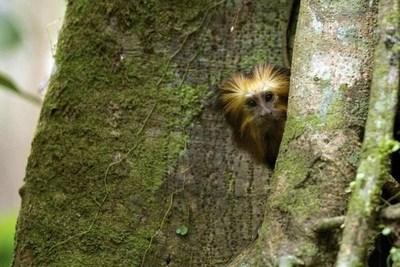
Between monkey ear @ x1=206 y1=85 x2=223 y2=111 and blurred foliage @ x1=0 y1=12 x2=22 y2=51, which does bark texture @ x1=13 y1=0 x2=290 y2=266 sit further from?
blurred foliage @ x1=0 y1=12 x2=22 y2=51

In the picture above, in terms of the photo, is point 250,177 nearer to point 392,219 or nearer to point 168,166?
point 168,166

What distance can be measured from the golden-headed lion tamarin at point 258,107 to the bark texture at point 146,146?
0.28ft

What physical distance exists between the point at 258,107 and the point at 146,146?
87 centimetres

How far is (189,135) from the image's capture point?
11.1ft

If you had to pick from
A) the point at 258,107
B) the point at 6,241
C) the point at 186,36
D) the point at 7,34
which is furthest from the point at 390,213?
the point at 6,241

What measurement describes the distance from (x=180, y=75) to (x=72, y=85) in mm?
448

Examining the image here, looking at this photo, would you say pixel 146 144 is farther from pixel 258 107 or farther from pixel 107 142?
pixel 258 107

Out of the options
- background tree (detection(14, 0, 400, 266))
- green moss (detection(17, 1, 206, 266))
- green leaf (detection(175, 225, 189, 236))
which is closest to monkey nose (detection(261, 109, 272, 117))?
background tree (detection(14, 0, 400, 266))

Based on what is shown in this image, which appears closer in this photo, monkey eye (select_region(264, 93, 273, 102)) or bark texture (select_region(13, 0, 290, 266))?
bark texture (select_region(13, 0, 290, 266))

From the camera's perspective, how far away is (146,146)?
3.38 meters

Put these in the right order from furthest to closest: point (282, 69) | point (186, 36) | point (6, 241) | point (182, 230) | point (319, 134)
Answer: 1. point (6, 241)
2. point (282, 69)
3. point (186, 36)
4. point (182, 230)
5. point (319, 134)

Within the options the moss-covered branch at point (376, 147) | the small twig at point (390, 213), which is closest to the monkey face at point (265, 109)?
the moss-covered branch at point (376, 147)

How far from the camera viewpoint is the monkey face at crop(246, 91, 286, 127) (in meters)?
3.93

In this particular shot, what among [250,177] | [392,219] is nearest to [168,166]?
[250,177]
